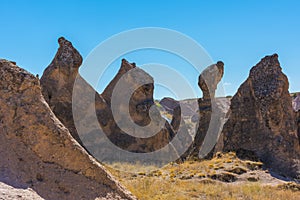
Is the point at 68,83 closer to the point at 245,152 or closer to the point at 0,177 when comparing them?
the point at 245,152

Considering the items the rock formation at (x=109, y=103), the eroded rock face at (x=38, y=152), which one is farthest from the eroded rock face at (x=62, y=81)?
the eroded rock face at (x=38, y=152)

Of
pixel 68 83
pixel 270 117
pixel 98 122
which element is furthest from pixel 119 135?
pixel 270 117

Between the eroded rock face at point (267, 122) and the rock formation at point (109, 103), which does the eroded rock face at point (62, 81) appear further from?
the eroded rock face at point (267, 122)

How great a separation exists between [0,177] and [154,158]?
674 inches

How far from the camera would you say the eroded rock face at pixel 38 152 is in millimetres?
5262

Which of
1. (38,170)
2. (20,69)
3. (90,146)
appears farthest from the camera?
(90,146)

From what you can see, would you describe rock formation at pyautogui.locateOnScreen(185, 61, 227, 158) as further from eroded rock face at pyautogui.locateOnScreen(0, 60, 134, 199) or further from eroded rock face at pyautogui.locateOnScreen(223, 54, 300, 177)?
eroded rock face at pyautogui.locateOnScreen(0, 60, 134, 199)

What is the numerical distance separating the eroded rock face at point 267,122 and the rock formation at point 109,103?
6.11 metres

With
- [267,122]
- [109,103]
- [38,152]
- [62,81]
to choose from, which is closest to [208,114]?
[109,103]

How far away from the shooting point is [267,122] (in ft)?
53.5

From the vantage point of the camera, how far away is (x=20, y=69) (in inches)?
246

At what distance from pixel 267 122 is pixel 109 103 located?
10404 millimetres

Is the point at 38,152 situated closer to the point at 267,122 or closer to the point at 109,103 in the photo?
the point at 267,122

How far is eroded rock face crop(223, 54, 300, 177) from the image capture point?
15.6 metres
